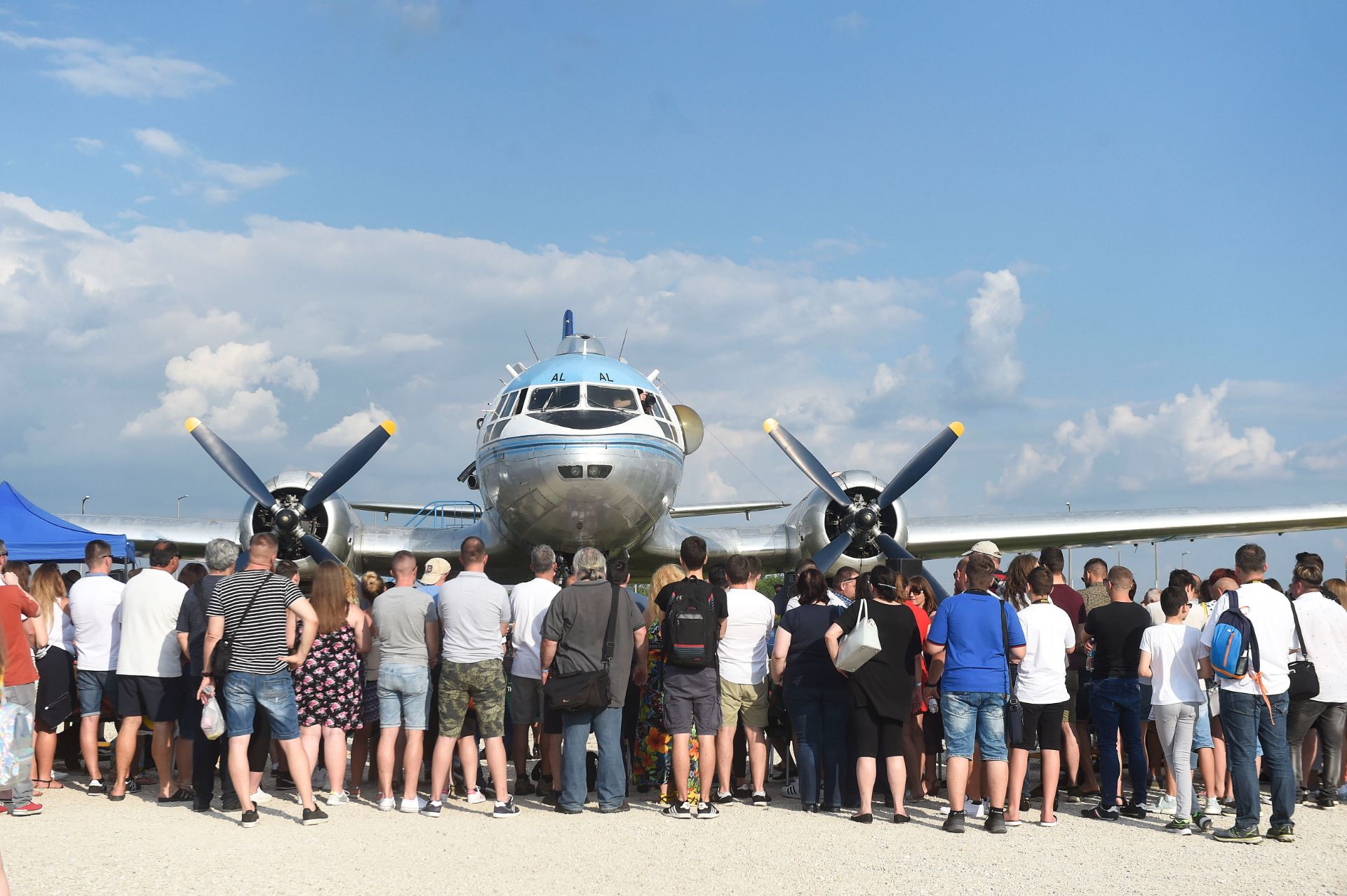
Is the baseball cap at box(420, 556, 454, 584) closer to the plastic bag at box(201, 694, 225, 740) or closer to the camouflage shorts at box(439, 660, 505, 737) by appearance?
the camouflage shorts at box(439, 660, 505, 737)

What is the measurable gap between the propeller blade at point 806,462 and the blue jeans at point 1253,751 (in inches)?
334

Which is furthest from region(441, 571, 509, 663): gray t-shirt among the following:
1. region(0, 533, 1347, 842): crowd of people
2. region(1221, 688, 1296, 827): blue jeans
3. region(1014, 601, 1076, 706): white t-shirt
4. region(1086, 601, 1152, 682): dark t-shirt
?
region(1221, 688, 1296, 827): blue jeans

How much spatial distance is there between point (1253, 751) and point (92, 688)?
29.5ft

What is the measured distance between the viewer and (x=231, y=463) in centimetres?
1524

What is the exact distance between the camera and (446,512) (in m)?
18.5

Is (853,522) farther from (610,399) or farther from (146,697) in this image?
(146,697)

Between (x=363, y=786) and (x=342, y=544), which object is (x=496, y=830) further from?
(x=342, y=544)

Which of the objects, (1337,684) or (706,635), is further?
(1337,684)

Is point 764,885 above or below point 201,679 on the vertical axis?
below

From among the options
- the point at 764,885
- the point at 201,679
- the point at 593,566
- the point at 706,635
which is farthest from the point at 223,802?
the point at 764,885

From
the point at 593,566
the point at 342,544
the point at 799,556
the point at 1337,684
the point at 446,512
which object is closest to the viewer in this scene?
the point at 593,566

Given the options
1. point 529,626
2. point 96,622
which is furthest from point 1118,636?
point 96,622

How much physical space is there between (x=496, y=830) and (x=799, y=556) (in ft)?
33.0

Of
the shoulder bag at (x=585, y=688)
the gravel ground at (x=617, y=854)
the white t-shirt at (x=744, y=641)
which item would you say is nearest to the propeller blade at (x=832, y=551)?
the white t-shirt at (x=744, y=641)
